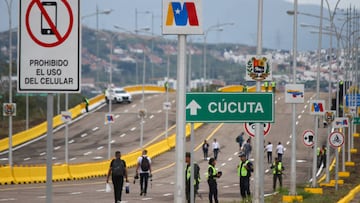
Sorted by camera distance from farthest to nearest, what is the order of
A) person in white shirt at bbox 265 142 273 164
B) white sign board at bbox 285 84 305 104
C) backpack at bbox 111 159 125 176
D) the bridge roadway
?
person in white shirt at bbox 265 142 273 164
the bridge roadway
white sign board at bbox 285 84 305 104
backpack at bbox 111 159 125 176

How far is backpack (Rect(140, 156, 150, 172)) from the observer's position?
34.2 metres

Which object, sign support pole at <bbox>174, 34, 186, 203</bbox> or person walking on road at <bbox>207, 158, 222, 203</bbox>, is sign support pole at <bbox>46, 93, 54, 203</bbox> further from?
person walking on road at <bbox>207, 158, 222, 203</bbox>

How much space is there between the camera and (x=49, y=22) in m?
8.58

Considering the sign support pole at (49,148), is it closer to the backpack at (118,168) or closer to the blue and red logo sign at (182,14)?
the blue and red logo sign at (182,14)

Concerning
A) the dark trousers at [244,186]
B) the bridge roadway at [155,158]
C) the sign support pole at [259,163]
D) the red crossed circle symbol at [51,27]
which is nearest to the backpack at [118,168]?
the sign support pole at [259,163]

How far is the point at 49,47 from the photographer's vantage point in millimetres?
8625

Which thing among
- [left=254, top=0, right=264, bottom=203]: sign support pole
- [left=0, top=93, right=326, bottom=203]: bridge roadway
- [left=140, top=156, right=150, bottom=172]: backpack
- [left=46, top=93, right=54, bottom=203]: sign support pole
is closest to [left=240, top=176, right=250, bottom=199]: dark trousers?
[left=0, top=93, right=326, bottom=203]: bridge roadway

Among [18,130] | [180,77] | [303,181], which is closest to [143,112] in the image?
[18,130]

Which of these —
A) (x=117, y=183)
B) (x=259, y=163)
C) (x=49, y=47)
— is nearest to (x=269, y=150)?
(x=117, y=183)

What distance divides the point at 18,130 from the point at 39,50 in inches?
3017

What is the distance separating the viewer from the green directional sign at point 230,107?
1695 centimetres

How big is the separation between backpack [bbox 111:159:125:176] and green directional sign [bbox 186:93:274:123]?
11.2 meters

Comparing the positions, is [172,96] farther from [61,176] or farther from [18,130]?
[61,176]

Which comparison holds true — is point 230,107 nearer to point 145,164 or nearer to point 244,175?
point 244,175
